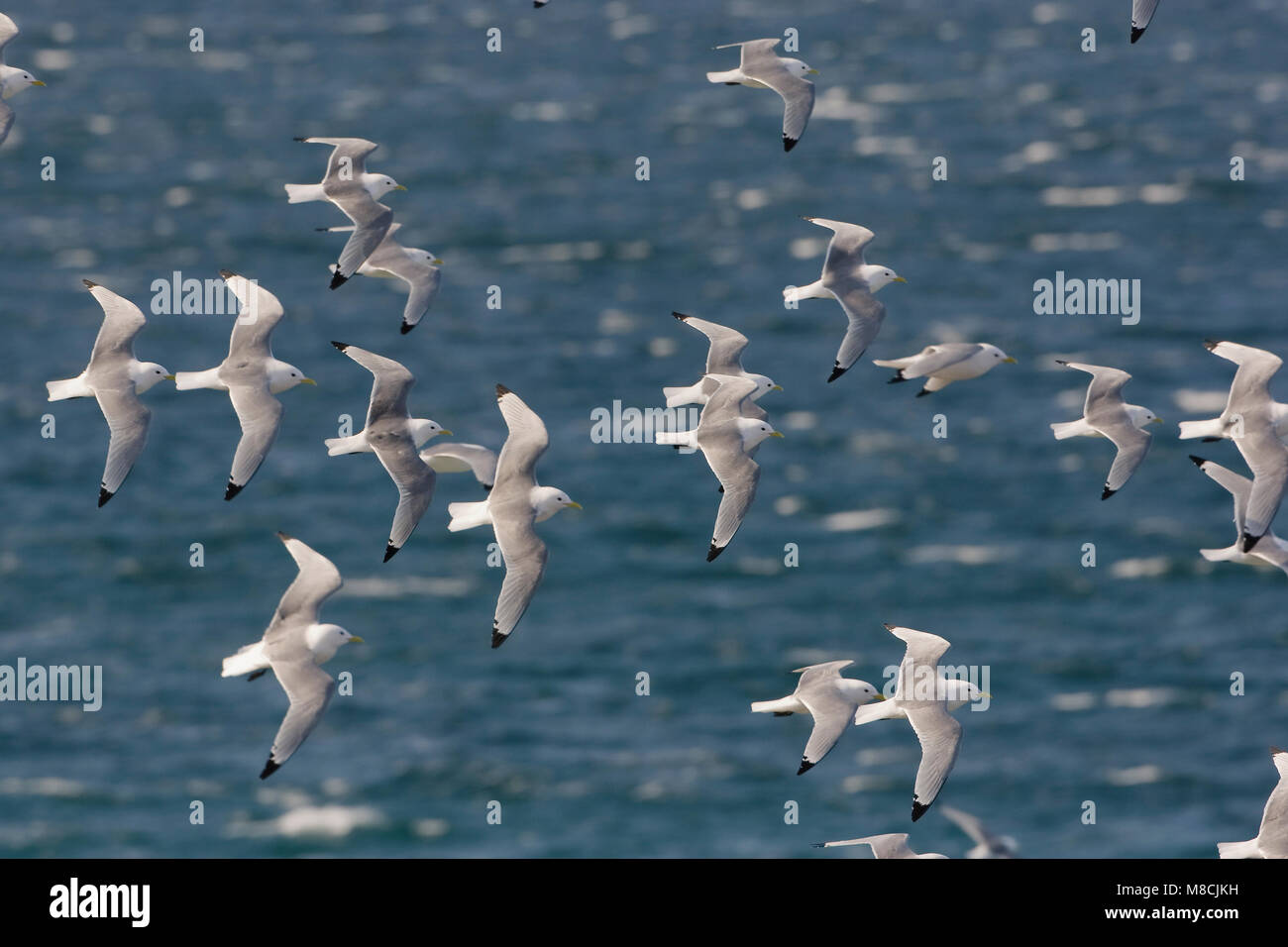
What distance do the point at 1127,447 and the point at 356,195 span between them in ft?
21.6

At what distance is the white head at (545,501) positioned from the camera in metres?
→ 18.0

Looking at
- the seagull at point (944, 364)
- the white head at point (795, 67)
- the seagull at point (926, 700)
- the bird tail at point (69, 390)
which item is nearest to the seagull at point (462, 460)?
the bird tail at point (69, 390)

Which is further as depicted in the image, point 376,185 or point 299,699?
point 376,185

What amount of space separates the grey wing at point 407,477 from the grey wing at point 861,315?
12.1ft

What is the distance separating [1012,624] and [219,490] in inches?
967

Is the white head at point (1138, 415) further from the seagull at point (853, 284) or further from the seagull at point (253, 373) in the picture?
the seagull at point (253, 373)

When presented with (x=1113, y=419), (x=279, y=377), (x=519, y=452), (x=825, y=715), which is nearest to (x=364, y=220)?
(x=279, y=377)

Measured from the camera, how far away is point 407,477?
54.4 feet

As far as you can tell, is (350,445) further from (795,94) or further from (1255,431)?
(1255,431)

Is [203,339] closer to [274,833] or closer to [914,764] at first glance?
[274,833]

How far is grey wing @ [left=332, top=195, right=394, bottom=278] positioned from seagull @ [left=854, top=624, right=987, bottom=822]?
519 centimetres

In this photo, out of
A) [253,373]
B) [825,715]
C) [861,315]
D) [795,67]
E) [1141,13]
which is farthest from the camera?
[795,67]

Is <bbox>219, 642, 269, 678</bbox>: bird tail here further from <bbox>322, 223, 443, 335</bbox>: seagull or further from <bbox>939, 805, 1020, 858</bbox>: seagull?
<bbox>939, 805, 1020, 858</bbox>: seagull

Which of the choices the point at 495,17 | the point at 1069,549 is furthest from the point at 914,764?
the point at 495,17
